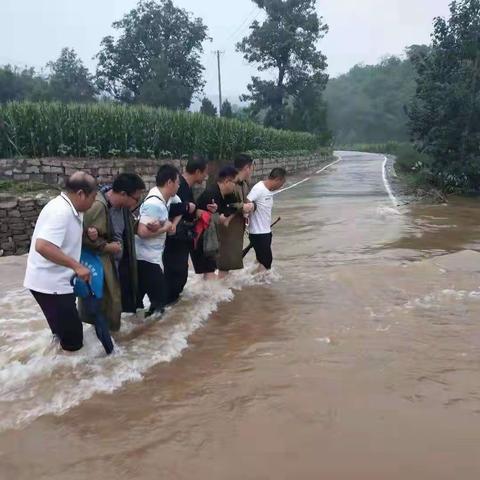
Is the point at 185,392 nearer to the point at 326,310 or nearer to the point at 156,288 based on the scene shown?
the point at 156,288

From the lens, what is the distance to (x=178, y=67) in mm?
46094

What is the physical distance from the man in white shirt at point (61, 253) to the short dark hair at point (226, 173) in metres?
2.59

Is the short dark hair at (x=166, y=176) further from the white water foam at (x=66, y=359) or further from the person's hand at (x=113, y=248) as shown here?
the white water foam at (x=66, y=359)

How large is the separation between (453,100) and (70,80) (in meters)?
36.0

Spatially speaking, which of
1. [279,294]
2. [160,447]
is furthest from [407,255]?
[160,447]

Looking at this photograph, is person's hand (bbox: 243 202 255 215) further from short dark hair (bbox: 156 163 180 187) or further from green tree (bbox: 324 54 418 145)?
green tree (bbox: 324 54 418 145)

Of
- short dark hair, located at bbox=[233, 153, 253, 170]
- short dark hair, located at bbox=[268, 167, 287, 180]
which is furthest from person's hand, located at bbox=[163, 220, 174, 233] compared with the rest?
short dark hair, located at bbox=[268, 167, 287, 180]

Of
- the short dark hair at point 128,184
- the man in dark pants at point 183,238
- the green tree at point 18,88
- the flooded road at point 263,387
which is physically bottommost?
the flooded road at point 263,387

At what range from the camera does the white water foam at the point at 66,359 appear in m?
3.99

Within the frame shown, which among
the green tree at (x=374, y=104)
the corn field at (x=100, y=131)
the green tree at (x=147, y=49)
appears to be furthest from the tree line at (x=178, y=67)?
the green tree at (x=374, y=104)

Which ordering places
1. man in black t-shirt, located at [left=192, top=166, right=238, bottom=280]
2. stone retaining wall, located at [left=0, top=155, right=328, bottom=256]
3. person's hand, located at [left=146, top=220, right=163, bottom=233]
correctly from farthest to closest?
stone retaining wall, located at [left=0, top=155, right=328, bottom=256] < man in black t-shirt, located at [left=192, top=166, right=238, bottom=280] < person's hand, located at [left=146, top=220, right=163, bottom=233]

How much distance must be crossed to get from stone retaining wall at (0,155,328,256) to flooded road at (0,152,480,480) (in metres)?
6.08

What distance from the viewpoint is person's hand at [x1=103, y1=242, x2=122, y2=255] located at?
4571 mm

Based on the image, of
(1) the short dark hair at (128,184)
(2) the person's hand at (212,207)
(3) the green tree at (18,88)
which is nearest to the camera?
(1) the short dark hair at (128,184)
